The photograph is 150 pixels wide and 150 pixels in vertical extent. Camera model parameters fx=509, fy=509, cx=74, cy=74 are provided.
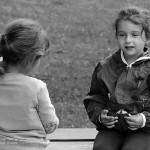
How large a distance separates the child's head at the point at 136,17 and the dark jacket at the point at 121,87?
0.67 ft

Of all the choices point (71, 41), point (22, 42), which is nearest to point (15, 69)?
point (22, 42)

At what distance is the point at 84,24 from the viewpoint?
1011 centimetres

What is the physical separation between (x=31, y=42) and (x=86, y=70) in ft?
14.0

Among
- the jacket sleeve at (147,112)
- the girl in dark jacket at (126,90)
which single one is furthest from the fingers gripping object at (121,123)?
the jacket sleeve at (147,112)

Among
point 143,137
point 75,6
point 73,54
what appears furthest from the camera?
point 75,6

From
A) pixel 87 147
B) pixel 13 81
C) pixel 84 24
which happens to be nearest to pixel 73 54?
pixel 84 24

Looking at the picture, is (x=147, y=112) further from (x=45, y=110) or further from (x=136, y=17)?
(x=45, y=110)

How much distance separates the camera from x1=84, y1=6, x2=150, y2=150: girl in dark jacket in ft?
12.1

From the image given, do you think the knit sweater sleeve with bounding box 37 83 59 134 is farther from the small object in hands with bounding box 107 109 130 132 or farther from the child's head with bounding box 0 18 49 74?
the small object in hands with bounding box 107 109 130 132

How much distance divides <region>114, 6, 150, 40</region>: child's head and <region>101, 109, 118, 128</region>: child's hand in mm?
671

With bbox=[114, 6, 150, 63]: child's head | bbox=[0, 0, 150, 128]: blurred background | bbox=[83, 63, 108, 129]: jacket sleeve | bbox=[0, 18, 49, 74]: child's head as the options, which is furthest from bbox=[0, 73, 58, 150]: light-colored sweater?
bbox=[0, 0, 150, 128]: blurred background

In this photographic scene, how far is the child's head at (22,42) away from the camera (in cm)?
318

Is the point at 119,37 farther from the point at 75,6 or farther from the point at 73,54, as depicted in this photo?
the point at 75,6

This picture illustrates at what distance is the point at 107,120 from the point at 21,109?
0.78 metres
